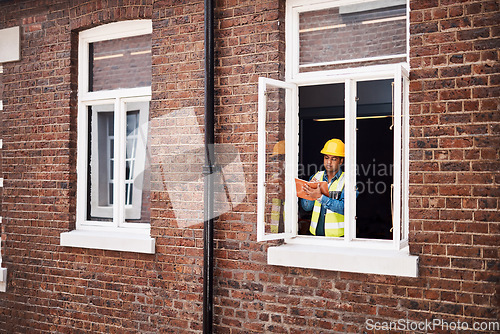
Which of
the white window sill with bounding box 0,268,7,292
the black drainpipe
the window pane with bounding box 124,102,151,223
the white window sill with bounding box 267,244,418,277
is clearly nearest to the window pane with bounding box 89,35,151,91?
the window pane with bounding box 124,102,151,223

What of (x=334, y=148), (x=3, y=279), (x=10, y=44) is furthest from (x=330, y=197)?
(x=10, y=44)

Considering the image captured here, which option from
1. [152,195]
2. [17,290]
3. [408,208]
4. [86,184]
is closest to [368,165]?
[408,208]

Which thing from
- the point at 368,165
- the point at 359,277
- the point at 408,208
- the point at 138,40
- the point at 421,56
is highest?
the point at 138,40

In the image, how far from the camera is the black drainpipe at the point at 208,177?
5.27 metres

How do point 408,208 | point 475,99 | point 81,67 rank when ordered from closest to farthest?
point 475,99
point 408,208
point 81,67

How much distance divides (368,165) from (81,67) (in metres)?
3.44

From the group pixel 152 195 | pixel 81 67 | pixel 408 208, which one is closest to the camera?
pixel 408 208

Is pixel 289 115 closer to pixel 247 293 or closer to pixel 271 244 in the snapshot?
pixel 271 244

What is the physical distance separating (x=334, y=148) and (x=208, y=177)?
1171 millimetres

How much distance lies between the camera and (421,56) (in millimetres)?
4422

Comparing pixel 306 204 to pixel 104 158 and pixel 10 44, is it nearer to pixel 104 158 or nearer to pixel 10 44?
pixel 10 44

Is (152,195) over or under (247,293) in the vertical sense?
over

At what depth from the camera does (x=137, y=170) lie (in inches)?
411

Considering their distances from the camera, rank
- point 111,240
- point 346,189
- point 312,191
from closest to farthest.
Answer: point 346,189, point 312,191, point 111,240
